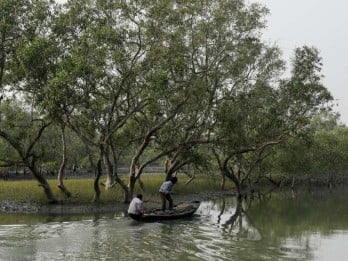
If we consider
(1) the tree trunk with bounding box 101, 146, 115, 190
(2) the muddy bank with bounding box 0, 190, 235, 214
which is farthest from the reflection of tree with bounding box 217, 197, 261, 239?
(1) the tree trunk with bounding box 101, 146, 115, 190

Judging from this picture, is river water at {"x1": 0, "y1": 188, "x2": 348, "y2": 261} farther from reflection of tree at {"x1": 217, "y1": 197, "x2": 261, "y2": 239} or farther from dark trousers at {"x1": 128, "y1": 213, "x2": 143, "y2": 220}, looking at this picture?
dark trousers at {"x1": 128, "y1": 213, "x2": 143, "y2": 220}

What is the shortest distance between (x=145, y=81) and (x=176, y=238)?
39.9 ft

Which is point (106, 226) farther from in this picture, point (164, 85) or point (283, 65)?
point (283, 65)

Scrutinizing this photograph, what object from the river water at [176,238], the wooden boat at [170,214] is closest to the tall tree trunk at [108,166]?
the river water at [176,238]

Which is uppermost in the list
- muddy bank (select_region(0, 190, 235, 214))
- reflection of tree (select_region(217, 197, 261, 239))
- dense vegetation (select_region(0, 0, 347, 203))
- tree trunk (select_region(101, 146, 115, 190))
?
dense vegetation (select_region(0, 0, 347, 203))

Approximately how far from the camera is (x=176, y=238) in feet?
67.9

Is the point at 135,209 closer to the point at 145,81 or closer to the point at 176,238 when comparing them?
the point at 176,238

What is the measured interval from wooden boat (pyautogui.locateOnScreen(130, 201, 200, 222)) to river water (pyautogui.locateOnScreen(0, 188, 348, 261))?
38 centimetres

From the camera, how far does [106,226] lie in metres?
23.2

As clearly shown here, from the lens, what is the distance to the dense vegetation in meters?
27.4

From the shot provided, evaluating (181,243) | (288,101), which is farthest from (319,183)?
(181,243)

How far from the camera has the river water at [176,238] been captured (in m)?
16.9

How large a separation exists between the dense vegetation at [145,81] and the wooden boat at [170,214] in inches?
205

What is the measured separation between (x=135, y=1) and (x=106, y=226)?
13543 mm
